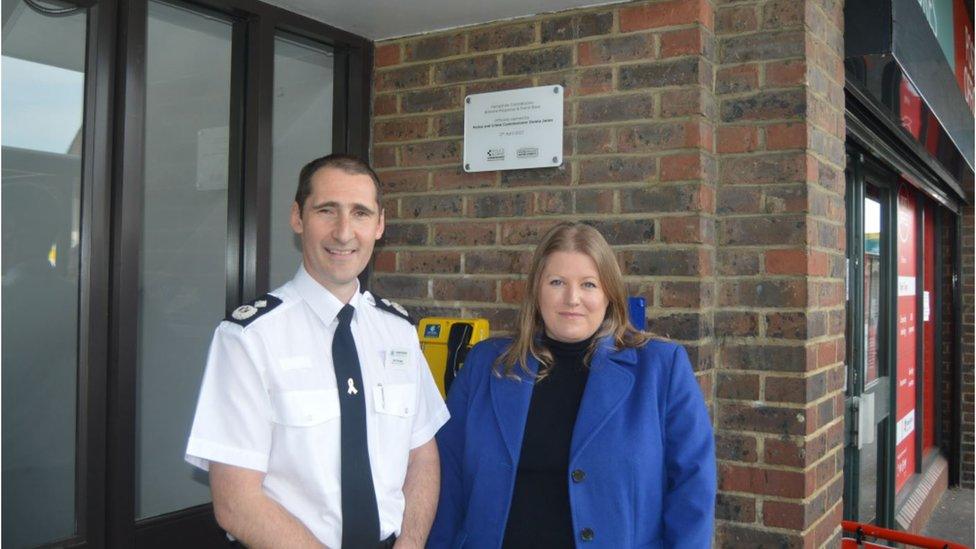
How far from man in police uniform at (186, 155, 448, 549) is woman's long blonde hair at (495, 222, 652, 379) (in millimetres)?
311

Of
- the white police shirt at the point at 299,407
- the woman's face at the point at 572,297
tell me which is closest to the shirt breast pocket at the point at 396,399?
the white police shirt at the point at 299,407

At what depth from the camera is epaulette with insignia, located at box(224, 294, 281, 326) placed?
199 cm

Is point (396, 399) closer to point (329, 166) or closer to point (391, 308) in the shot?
point (391, 308)

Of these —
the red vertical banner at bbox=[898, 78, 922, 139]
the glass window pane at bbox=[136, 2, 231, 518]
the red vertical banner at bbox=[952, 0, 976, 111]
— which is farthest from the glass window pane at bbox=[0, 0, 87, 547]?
the red vertical banner at bbox=[952, 0, 976, 111]

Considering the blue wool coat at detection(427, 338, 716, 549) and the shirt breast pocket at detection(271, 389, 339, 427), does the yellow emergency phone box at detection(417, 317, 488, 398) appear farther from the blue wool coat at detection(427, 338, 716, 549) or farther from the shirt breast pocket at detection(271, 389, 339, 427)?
the shirt breast pocket at detection(271, 389, 339, 427)

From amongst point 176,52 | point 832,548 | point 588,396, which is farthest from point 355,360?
point 832,548

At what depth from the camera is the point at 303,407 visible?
198 centimetres

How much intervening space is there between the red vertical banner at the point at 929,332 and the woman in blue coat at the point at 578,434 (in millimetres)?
6080

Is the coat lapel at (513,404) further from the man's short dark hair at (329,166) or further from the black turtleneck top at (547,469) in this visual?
the man's short dark hair at (329,166)

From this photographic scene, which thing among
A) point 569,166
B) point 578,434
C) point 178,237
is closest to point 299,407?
point 578,434

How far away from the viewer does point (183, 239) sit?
118 inches

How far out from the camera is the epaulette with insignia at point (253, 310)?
6.54 ft

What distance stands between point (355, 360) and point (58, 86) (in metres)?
1.39

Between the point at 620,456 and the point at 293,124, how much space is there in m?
2.08
